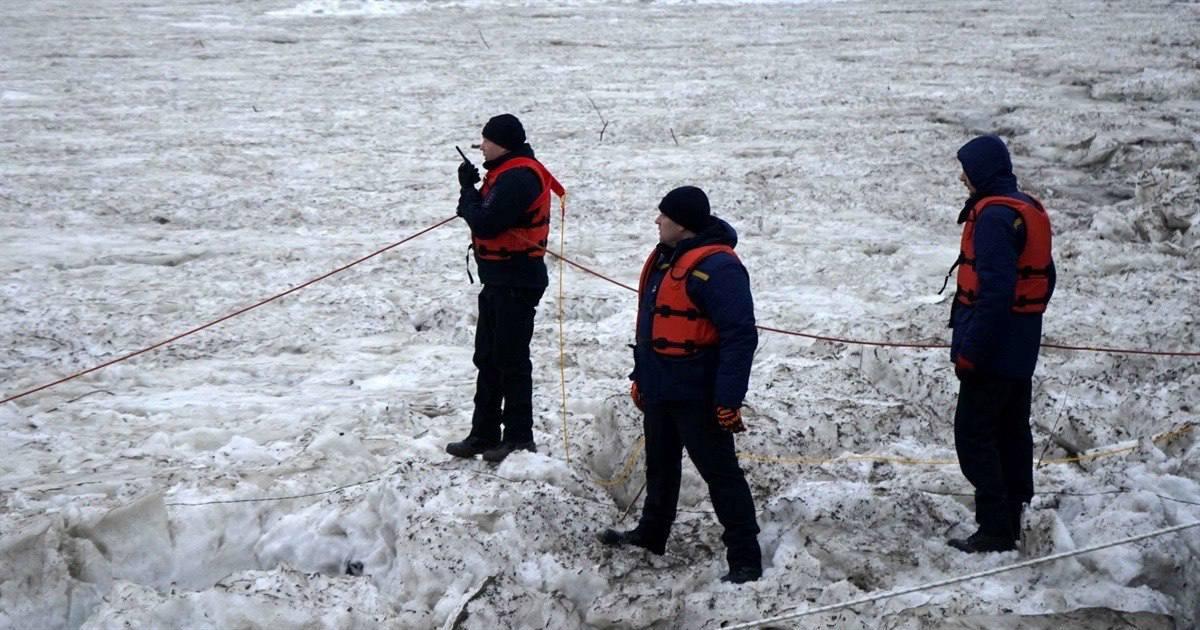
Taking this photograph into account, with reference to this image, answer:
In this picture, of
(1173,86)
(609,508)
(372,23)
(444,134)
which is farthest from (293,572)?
(372,23)

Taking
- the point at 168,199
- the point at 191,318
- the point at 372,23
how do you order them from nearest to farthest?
the point at 191,318
the point at 168,199
the point at 372,23

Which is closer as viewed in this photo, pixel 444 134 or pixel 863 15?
pixel 444 134

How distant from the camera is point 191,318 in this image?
28.2 ft

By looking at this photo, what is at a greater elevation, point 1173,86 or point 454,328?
point 1173,86

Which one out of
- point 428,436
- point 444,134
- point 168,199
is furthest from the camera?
point 444,134

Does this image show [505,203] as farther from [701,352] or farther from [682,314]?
[701,352]

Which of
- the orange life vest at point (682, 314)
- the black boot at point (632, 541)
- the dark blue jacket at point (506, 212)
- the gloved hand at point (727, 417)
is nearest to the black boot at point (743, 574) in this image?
the black boot at point (632, 541)

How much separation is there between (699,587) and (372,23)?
64.4 feet

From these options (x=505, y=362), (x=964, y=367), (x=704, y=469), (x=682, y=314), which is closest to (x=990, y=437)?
(x=964, y=367)

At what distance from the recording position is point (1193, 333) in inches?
310

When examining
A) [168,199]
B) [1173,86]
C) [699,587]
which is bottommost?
[699,587]

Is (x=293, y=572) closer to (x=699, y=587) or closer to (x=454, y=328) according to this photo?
(x=699, y=587)

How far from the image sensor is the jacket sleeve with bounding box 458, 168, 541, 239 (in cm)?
546

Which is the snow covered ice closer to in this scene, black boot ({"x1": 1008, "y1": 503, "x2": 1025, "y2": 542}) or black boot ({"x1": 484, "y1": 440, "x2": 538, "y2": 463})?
black boot ({"x1": 1008, "y1": 503, "x2": 1025, "y2": 542})
